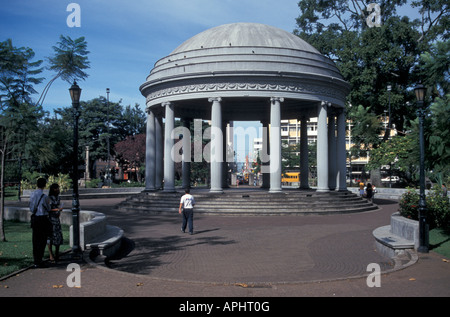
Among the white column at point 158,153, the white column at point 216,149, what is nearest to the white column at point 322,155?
the white column at point 216,149

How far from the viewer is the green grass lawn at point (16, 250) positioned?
32.0ft

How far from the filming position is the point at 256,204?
2441 cm

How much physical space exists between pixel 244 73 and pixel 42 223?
18189 millimetres

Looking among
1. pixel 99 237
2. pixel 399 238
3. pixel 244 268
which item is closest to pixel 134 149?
pixel 99 237

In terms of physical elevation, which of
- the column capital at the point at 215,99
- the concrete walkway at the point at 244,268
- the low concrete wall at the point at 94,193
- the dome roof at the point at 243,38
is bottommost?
the low concrete wall at the point at 94,193

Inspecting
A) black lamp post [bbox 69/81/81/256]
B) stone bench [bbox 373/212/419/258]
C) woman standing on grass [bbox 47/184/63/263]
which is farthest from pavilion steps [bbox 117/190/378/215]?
woman standing on grass [bbox 47/184/63/263]

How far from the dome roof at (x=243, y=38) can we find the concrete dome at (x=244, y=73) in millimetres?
76

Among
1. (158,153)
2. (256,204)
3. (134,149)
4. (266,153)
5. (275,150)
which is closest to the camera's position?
(256,204)

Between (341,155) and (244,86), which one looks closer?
(244,86)

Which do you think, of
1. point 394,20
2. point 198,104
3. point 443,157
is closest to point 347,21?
point 394,20

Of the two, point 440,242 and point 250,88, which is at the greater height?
point 250,88

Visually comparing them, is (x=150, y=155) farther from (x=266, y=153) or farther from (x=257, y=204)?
(x=266, y=153)

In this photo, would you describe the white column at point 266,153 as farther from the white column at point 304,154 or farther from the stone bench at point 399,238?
the stone bench at point 399,238

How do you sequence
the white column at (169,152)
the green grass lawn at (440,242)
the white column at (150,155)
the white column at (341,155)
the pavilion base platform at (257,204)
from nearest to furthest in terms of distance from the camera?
the green grass lawn at (440,242), the pavilion base platform at (257,204), the white column at (169,152), the white column at (150,155), the white column at (341,155)
